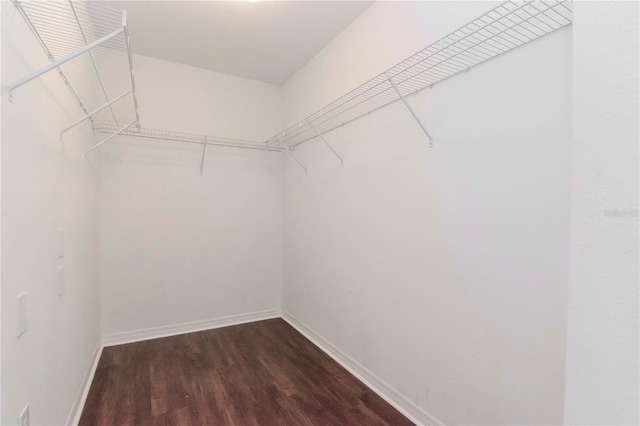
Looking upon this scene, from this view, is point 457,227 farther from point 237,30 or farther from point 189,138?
point 189,138

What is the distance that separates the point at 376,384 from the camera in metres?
2.10

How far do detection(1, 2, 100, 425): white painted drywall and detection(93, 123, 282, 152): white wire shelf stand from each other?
79cm

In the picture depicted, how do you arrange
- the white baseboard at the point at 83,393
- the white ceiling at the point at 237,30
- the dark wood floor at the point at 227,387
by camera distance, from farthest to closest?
the white ceiling at the point at 237,30, the dark wood floor at the point at 227,387, the white baseboard at the point at 83,393

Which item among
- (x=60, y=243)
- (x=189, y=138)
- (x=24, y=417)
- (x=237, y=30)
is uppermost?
(x=237, y=30)

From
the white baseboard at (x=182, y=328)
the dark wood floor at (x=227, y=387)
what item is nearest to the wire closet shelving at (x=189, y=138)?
the white baseboard at (x=182, y=328)

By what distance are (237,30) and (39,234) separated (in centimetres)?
207

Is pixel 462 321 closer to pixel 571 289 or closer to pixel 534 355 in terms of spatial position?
pixel 534 355

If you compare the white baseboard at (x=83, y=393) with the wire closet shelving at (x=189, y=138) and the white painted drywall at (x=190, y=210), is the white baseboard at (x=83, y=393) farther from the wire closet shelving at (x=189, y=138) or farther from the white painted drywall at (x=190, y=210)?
the wire closet shelving at (x=189, y=138)

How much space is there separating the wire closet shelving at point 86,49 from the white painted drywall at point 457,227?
152 cm

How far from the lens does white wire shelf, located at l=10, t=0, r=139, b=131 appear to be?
1125mm

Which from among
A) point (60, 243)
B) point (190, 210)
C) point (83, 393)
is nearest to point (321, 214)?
point (190, 210)

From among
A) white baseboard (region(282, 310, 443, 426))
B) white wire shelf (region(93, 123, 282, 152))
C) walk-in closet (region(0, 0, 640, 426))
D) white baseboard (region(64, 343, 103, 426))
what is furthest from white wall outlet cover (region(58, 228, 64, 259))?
white baseboard (region(282, 310, 443, 426))

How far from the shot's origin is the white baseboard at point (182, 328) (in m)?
2.81

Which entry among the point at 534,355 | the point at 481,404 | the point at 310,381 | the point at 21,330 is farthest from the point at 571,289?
the point at 310,381
